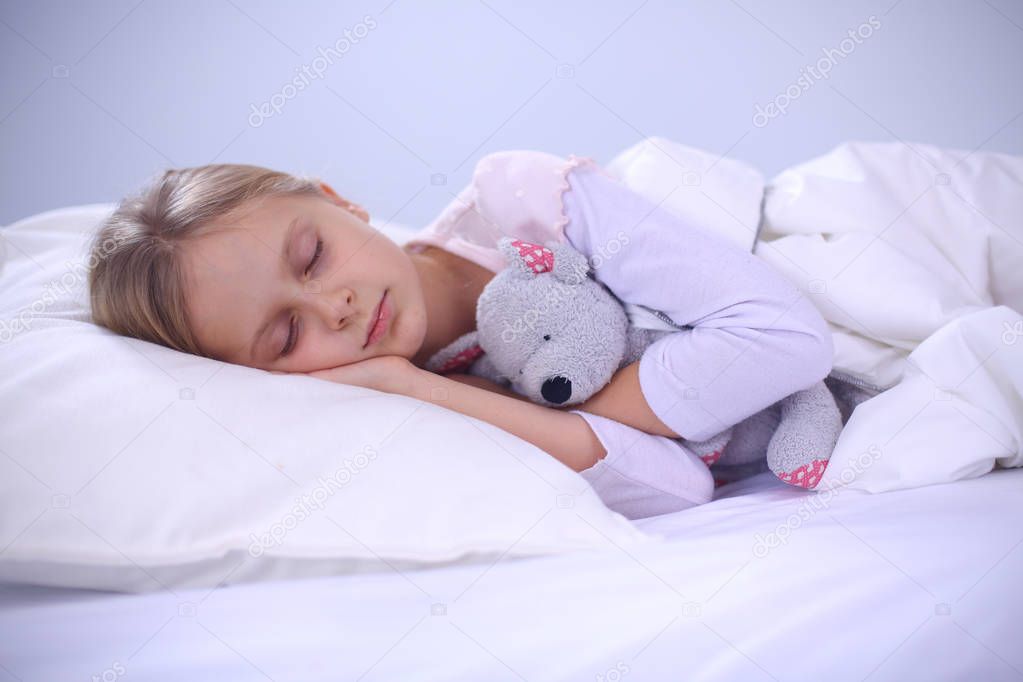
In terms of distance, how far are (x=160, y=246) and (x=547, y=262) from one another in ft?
1.49

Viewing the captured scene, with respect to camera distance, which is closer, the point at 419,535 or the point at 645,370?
the point at 419,535

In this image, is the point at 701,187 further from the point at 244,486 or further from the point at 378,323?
the point at 244,486

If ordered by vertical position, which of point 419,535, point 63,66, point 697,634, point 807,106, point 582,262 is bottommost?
point 63,66

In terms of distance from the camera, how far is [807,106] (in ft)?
5.19

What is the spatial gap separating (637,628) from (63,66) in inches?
58.5

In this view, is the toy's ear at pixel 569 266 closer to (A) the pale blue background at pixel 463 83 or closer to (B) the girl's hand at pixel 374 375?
(B) the girl's hand at pixel 374 375

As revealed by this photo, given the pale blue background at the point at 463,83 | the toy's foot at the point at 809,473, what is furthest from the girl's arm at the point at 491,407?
the pale blue background at the point at 463,83

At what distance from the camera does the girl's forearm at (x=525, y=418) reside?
2.78 ft

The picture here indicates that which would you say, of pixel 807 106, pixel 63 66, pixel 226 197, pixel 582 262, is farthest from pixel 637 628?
pixel 63 66

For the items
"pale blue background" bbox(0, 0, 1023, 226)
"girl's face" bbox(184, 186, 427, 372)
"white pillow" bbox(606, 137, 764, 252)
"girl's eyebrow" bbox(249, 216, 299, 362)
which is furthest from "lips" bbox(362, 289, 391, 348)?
"pale blue background" bbox(0, 0, 1023, 226)

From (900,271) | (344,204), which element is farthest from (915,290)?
(344,204)

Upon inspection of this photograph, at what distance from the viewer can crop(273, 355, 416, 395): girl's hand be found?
88 cm

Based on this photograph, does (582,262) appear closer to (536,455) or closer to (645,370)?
(645,370)

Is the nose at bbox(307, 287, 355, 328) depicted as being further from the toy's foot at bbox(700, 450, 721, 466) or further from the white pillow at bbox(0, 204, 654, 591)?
the toy's foot at bbox(700, 450, 721, 466)
